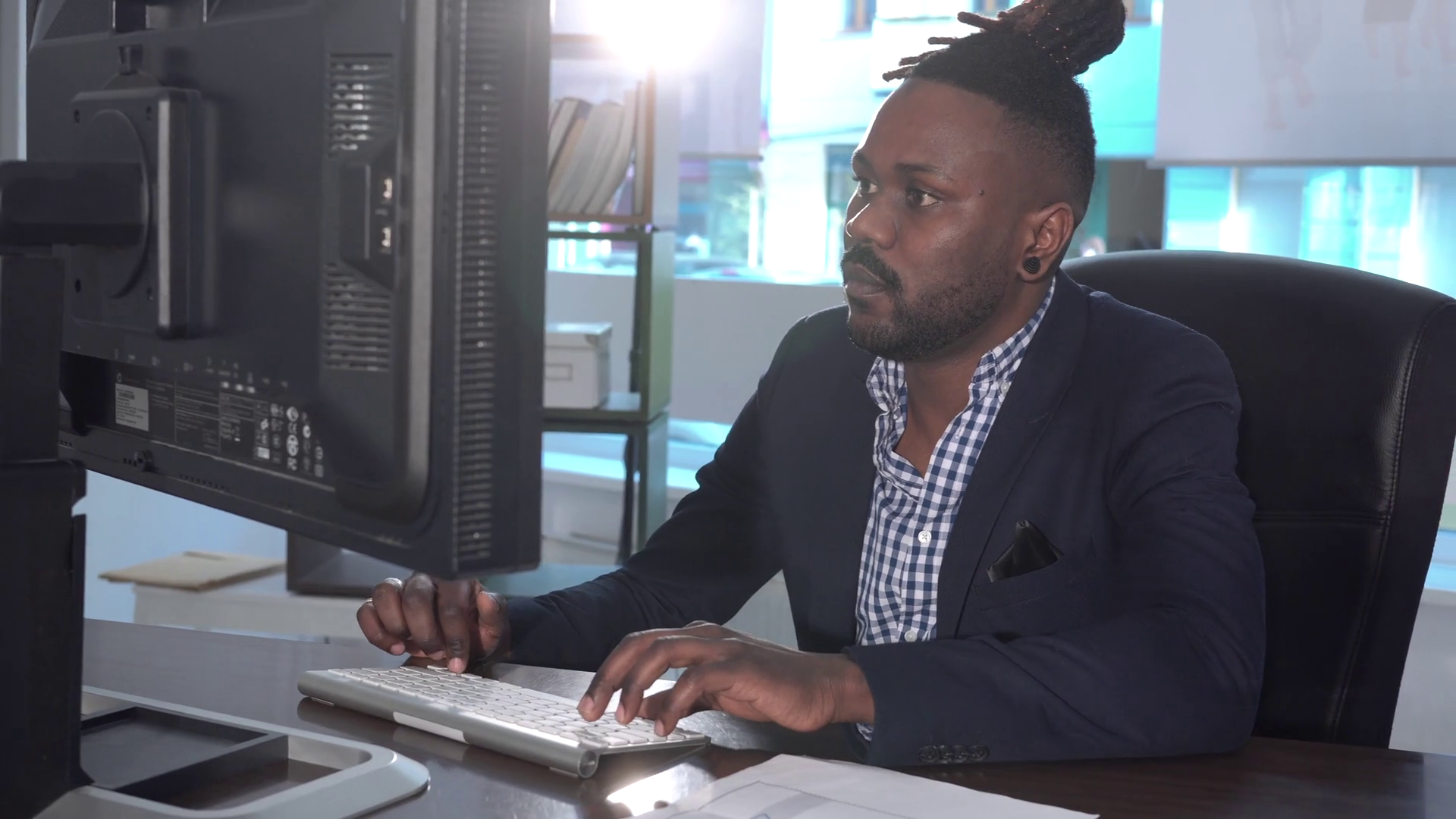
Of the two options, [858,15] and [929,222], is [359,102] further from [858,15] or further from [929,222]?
[858,15]

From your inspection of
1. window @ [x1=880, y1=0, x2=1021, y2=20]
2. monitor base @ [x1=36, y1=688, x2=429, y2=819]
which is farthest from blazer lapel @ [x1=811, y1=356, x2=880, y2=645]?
window @ [x1=880, y1=0, x2=1021, y2=20]

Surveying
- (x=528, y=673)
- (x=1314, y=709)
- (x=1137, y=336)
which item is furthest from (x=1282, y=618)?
(x=528, y=673)

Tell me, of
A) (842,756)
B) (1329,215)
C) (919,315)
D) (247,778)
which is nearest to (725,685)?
(842,756)

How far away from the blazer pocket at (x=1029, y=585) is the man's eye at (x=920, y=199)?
1.28 ft

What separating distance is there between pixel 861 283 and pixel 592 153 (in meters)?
1.31

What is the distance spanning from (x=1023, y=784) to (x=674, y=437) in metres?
2.53

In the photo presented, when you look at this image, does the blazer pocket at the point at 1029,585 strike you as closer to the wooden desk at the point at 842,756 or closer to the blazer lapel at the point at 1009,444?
the blazer lapel at the point at 1009,444

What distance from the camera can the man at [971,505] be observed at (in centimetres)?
102

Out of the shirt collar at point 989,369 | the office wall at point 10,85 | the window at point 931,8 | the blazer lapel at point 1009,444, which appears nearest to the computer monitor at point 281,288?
the blazer lapel at point 1009,444

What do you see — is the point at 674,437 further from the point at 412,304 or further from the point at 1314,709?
the point at 412,304

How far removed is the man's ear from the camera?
149cm

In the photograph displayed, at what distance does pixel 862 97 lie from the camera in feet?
10.00

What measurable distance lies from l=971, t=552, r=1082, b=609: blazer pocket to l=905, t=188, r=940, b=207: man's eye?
0.39 meters

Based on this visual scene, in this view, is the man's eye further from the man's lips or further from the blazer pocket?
the blazer pocket
